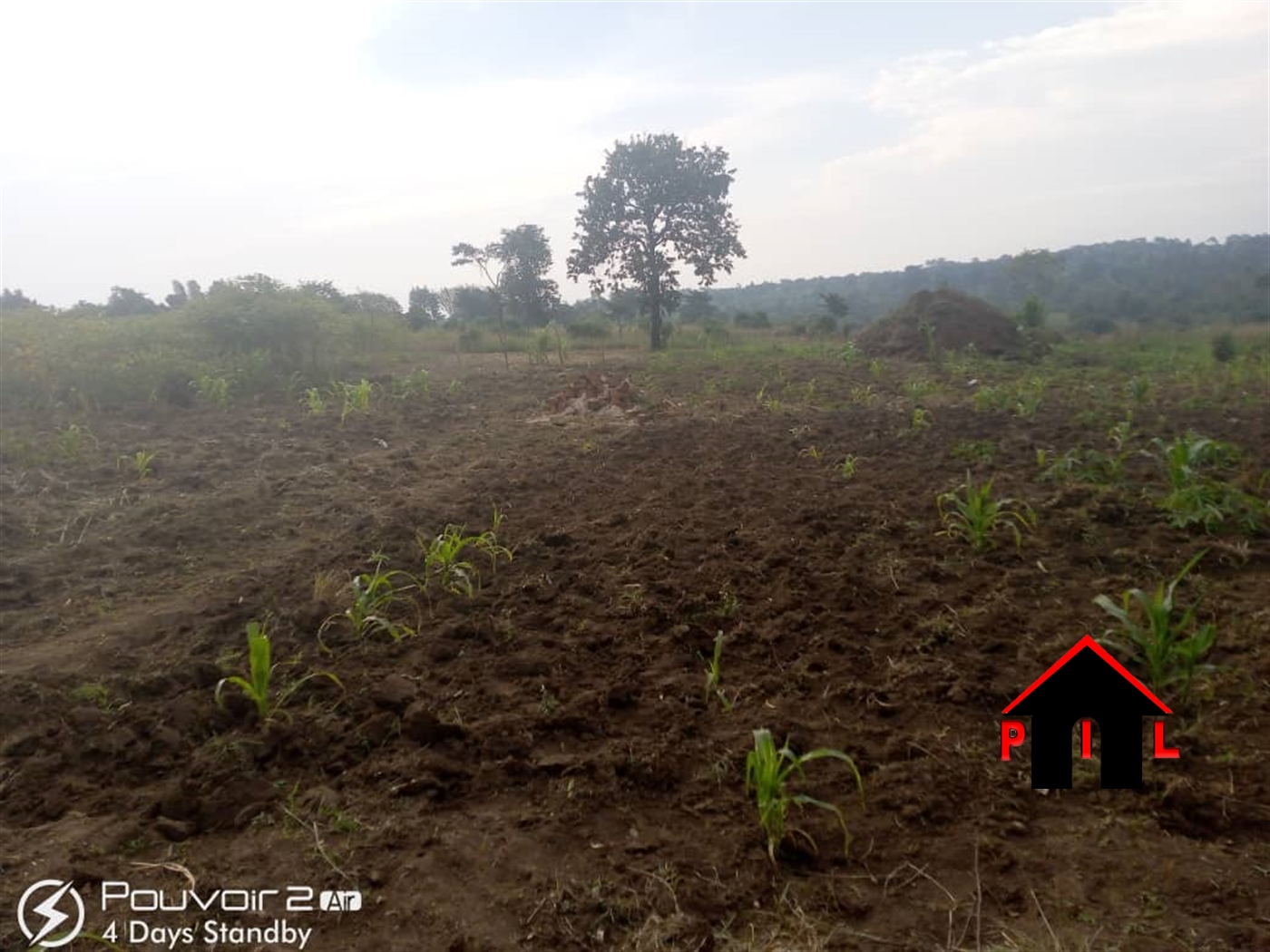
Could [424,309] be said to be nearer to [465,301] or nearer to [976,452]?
[465,301]

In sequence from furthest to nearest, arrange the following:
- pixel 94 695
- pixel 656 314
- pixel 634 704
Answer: pixel 656 314, pixel 94 695, pixel 634 704

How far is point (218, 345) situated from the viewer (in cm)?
937

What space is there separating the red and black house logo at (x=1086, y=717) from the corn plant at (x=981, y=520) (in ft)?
3.43

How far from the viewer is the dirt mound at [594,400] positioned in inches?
297

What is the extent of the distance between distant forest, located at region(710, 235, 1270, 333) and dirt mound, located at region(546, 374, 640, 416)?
454 inches

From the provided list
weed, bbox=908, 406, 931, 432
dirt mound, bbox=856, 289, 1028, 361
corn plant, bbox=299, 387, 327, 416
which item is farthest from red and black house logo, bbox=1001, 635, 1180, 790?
dirt mound, bbox=856, 289, 1028, 361

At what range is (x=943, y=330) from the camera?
12.8 meters

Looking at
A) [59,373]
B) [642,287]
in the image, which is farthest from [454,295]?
[59,373]

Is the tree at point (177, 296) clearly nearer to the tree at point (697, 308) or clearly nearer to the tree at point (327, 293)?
the tree at point (327, 293)

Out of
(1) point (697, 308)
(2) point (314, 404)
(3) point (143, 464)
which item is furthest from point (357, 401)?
(1) point (697, 308)

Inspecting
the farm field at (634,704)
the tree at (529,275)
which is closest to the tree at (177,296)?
the tree at (529,275)

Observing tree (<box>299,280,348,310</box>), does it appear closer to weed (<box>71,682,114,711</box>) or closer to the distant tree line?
the distant tree line

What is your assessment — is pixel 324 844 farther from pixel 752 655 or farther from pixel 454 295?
pixel 454 295

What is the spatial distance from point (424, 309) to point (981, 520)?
57.8 ft
